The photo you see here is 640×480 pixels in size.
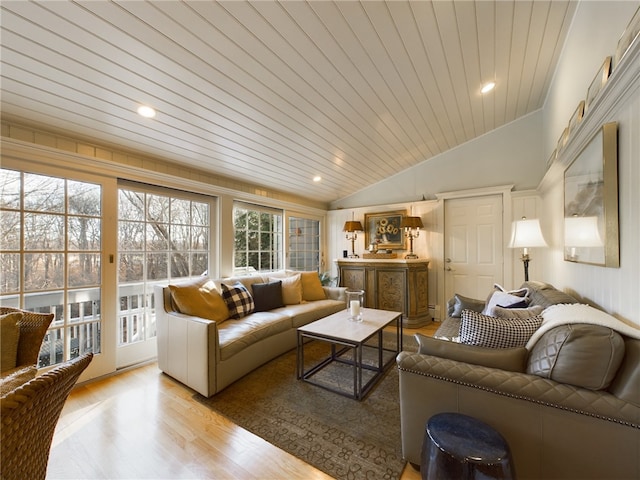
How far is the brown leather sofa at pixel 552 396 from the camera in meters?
1.01

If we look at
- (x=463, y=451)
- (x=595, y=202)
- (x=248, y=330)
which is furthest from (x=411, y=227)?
(x=463, y=451)

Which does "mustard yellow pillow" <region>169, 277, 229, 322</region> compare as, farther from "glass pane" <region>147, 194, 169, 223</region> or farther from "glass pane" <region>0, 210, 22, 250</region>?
"glass pane" <region>0, 210, 22, 250</region>

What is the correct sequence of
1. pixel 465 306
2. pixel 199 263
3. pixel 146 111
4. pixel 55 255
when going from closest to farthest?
pixel 146 111, pixel 55 255, pixel 465 306, pixel 199 263

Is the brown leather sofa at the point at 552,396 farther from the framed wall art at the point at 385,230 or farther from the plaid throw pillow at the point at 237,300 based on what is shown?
the framed wall art at the point at 385,230

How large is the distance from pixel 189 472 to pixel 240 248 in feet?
8.78

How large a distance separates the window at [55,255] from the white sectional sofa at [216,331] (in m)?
0.58

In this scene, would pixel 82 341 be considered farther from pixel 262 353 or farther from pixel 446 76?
pixel 446 76

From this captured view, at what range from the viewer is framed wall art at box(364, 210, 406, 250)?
4598 millimetres

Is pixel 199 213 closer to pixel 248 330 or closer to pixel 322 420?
pixel 248 330

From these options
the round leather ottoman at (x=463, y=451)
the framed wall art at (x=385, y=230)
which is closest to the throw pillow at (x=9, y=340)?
the round leather ottoman at (x=463, y=451)

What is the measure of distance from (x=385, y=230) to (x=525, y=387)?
3680 mm

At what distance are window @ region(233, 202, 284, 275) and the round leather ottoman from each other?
3.07 meters

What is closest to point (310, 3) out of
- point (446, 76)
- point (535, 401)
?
point (446, 76)

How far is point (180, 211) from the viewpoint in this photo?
10.2 feet
